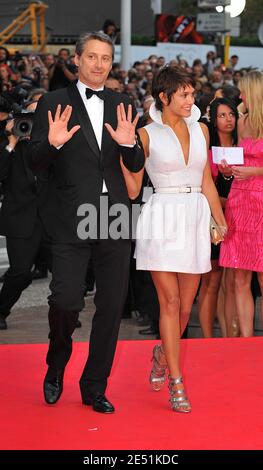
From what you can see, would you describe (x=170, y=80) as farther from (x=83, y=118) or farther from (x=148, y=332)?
(x=148, y=332)

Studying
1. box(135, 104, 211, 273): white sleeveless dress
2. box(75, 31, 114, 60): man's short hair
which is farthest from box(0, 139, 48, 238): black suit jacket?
box(75, 31, 114, 60): man's short hair

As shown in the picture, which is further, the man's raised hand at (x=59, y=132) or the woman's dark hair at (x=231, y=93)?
the woman's dark hair at (x=231, y=93)

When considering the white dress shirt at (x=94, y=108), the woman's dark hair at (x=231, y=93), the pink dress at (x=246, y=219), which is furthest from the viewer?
the woman's dark hair at (x=231, y=93)

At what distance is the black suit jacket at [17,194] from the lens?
26.5ft

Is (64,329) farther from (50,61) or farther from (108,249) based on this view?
(50,61)

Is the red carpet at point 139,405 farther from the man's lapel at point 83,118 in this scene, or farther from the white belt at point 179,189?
the man's lapel at point 83,118

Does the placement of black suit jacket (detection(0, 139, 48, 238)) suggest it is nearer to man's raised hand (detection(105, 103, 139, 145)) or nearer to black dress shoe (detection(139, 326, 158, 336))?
black dress shoe (detection(139, 326, 158, 336))

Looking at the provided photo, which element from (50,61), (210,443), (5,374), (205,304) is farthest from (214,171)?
(50,61)

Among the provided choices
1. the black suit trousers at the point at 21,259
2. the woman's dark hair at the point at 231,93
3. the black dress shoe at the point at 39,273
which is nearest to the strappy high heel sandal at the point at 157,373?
the black suit trousers at the point at 21,259

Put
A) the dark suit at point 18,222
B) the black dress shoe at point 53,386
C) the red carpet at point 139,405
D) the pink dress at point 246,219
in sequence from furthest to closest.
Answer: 1. the dark suit at point 18,222
2. the pink dress at point 246,219
3. the black dress shoe at point 53,386
4. the red carpet at point 139,405

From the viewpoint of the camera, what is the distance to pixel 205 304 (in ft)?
24.6

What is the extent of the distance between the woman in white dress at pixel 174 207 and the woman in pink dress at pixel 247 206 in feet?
4.15

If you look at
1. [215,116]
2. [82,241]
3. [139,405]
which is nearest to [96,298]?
[82,241]

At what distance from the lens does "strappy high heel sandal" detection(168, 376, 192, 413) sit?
5305 mm
